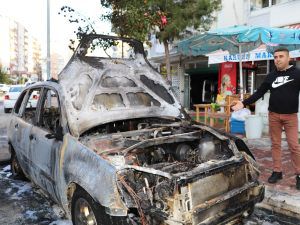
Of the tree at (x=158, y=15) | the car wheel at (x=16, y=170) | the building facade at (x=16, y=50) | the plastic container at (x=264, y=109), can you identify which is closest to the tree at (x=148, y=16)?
the tree at (x=158, y=15)

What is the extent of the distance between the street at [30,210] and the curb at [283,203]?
135mm

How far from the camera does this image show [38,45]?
172875 mm

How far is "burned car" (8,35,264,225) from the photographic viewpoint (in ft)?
9.94

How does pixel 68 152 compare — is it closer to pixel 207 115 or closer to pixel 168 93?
pixel 168 93

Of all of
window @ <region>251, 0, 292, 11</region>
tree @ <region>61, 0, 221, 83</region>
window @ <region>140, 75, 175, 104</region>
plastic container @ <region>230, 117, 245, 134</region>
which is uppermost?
window @ <region>251, 0, 292, 11</region>

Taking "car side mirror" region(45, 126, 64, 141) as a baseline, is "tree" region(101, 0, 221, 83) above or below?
above

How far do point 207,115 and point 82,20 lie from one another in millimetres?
4507

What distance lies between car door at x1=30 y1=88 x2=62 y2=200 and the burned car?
1cm

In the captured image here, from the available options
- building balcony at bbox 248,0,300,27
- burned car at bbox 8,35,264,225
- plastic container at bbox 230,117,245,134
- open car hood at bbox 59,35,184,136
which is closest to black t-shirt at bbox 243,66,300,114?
burned car at bbox 8,35,264,225

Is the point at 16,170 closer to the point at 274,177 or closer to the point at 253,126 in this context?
the point at 274,177

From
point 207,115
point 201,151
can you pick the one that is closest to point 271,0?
point 207,115

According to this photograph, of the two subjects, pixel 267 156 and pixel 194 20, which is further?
pixel 194 20

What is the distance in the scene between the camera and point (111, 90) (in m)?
4.42

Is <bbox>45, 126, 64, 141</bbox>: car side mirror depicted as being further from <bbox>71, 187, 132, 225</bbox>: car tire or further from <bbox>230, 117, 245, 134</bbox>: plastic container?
<bbox>230, 117, 245, 134</bbox>: plastic container
